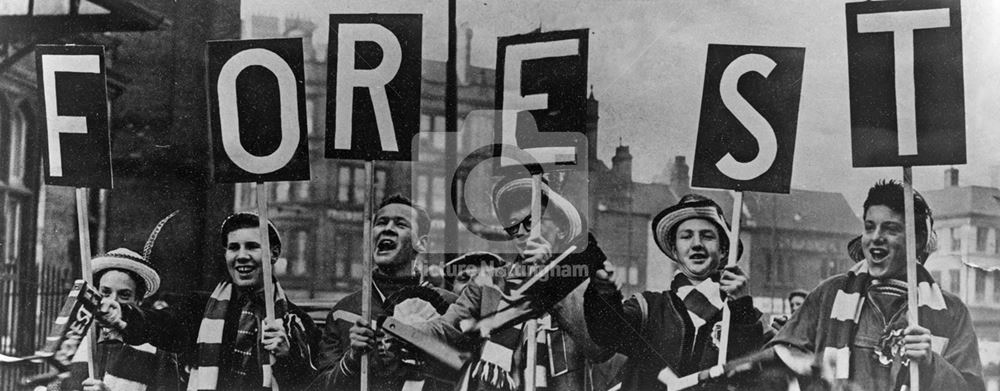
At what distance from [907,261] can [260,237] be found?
2766 mm

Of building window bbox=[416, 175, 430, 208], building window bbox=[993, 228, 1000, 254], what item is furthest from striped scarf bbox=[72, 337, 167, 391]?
building window bbox=[993, 228, 1000, 254]

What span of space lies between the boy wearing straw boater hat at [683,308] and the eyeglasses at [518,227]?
37 centimetres

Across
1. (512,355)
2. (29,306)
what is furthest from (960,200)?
(29,306)

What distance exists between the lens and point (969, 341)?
388 centimetres

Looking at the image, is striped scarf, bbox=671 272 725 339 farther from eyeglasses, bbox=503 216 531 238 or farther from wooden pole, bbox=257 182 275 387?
wooden pole, bbox=257 182 275 387

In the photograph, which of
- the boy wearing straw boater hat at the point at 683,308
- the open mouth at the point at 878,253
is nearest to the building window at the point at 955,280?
the open mouth at the point at 878,253

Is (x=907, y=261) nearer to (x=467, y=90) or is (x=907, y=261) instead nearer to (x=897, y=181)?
(x=897, y=181)

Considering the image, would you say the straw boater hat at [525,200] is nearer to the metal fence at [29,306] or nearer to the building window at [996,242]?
the building window at [996,242]

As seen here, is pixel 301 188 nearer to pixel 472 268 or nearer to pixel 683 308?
pixel 472 268

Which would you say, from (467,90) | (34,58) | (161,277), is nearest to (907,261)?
(467,90)

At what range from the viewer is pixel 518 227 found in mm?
3939

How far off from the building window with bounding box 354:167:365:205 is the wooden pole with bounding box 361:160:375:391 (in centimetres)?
1

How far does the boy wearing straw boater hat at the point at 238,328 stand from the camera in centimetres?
407

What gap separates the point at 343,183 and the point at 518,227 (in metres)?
0.79
